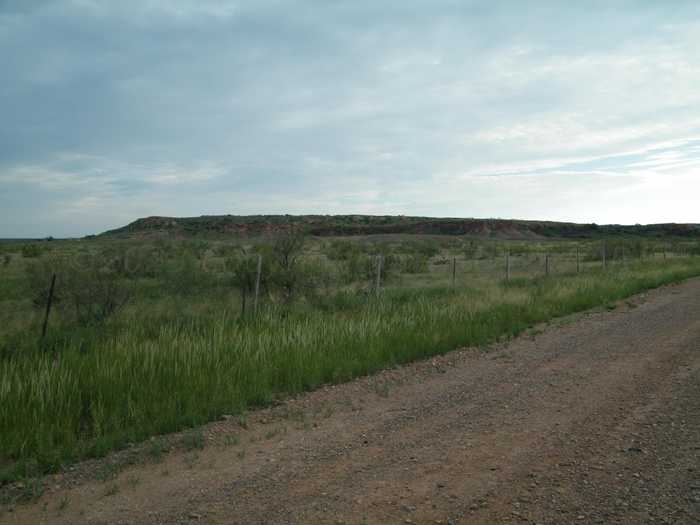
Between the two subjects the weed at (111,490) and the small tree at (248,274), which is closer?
the weed at (111,490)

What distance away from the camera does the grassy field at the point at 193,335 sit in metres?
6.47

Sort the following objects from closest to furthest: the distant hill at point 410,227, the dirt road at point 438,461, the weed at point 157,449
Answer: the dirt road at point 438,461 → the weed at point 157,449 → the distant hill at point 410,227

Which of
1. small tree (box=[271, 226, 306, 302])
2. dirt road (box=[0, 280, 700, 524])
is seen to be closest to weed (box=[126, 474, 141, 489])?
dirt road (box=[0, 280, 700, 524])

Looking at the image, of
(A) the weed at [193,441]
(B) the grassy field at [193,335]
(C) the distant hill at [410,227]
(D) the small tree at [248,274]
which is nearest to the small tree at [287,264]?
(B) the grassy field at [193,335]

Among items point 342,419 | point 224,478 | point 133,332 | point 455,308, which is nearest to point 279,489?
point 224,478

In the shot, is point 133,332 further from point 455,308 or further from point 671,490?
point 671,490

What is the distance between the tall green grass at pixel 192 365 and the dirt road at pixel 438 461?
1.77 feet

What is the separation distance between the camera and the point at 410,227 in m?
113

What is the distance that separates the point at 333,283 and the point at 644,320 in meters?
9.31

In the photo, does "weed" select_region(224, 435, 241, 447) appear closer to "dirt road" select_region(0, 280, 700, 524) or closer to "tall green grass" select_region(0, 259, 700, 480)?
"dirt road" select_region(0, 280, 700, 524)

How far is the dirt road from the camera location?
4.44 m

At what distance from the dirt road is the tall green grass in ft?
1.77

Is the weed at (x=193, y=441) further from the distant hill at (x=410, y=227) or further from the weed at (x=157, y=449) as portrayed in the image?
the distant hill at (x=410, y=227)

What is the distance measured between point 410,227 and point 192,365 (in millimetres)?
105806
